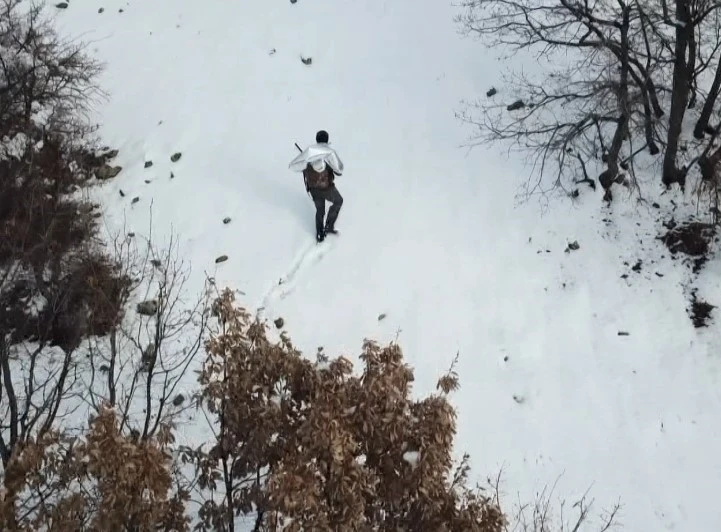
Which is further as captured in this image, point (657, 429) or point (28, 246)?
point (28, 246)

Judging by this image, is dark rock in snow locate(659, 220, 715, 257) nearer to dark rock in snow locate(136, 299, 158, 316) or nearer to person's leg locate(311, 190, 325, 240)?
person's leg locate(311, 190, 325, 240)

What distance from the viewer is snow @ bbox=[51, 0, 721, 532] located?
7461 millimetres

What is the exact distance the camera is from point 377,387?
12.3 ft

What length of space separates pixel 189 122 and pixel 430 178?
5.09 metres

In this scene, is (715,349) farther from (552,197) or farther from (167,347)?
(167,347)

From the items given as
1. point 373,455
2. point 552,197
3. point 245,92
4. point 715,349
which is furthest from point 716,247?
point 245,92

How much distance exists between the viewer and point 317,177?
9.38 meters

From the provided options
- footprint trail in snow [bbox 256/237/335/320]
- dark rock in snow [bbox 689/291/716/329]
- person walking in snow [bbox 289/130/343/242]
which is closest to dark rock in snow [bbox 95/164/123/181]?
person walking in snow [bbox 289/130/343/242]

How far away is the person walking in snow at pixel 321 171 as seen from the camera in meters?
9.29

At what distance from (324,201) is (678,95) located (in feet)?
17.0

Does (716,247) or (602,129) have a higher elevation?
(602,129)

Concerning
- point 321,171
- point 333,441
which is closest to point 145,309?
point 321,171

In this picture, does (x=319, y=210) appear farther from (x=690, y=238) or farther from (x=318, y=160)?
(x=690, y=238)

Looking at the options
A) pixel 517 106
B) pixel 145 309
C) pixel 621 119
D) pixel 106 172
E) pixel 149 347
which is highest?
pixel 517 106
